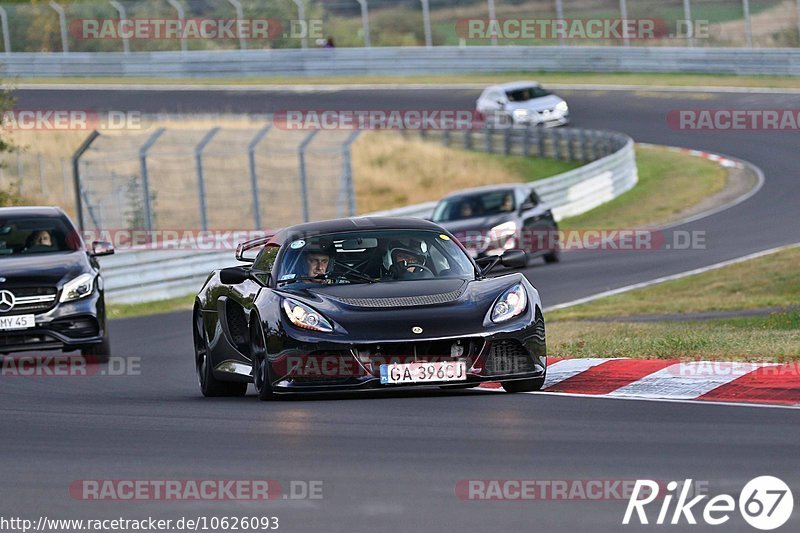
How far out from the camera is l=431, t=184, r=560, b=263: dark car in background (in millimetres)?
24219

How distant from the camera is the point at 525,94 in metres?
44.1

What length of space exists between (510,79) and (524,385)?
41782 millimetres

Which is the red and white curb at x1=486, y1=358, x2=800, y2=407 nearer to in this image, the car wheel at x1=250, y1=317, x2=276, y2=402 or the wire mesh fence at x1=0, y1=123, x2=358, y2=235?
the car wheel at x1=250, y1=317, x2=276, y2=402

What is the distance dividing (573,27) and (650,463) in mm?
45863

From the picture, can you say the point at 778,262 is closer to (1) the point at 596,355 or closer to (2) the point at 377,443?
(1) the point at 596,355

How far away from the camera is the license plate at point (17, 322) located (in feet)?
49.3

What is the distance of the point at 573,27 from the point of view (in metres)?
52.0

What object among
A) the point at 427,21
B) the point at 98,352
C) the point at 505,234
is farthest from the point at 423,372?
the point at 427,21

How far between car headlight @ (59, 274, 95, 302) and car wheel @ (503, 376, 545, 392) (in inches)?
244

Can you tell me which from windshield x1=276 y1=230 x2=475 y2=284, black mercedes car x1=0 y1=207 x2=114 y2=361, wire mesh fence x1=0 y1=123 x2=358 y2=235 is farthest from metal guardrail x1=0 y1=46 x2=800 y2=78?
windshield x1=276 y1=230 x2=475 y2=284

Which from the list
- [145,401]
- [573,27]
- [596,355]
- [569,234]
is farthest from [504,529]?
[573,27]

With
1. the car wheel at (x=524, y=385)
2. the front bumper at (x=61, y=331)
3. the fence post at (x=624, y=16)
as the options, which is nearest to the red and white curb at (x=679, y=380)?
the car wheel at (x=524, y=385)

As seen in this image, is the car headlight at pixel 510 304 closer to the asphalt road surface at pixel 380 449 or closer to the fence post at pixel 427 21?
the asphalt road surface at pixel 380 449

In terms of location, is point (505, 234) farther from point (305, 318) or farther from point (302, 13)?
point (302, 13)
